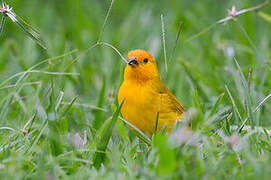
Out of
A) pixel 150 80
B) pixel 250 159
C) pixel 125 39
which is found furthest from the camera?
pixel 125 39

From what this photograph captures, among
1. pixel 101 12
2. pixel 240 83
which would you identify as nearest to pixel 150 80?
pixel 240 83

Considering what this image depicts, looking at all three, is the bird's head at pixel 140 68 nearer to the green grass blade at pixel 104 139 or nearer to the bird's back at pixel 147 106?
the bird's back at pixel 147 106

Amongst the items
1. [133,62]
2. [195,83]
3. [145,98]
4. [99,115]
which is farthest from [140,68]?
[195,83]

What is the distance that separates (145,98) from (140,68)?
12.2 inches

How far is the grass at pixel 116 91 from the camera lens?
202 cm

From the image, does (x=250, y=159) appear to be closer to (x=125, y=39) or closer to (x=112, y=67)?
(x=112, y=67)

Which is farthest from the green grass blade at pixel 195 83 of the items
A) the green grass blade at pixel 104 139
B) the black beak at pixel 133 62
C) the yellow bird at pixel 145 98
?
the green grass blade at pixel 104 139

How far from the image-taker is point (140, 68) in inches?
127

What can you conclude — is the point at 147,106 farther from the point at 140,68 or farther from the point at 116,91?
the point at 116,91

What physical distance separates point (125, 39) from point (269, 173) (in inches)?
141

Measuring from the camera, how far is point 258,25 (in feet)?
18.6

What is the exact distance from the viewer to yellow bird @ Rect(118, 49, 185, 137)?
2.95 metres

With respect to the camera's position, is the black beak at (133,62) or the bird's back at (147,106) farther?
the black beak at (133,62)

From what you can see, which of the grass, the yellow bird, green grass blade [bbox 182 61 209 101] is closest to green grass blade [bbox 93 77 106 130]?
the grass
